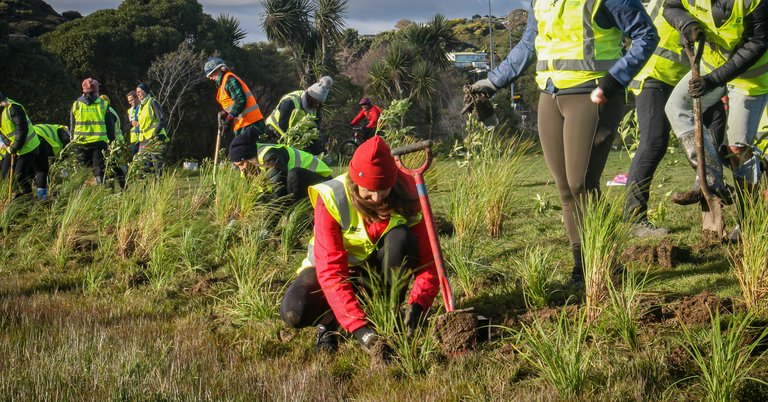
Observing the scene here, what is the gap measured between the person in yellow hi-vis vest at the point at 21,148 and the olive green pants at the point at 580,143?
6.51 m

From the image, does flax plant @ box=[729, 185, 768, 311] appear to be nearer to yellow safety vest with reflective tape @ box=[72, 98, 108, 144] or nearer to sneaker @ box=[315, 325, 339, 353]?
sneaker @ box=[315, 325, 339, 353]

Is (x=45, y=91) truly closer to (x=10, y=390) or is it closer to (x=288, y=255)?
(x=288, y=255)

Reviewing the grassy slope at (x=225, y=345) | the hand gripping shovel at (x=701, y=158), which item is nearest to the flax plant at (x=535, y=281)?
the grassy slope at (x=225, y=345)

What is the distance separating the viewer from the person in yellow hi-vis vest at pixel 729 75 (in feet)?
15.0

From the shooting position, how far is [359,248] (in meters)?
3.84

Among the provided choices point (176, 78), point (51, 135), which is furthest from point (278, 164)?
point (176, 78)

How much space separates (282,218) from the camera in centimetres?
614

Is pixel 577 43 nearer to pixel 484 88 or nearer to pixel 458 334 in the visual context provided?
pixel 484 88

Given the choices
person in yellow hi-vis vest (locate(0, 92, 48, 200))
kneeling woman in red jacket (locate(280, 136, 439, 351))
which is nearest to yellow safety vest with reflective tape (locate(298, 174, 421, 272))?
kneeling woman in red jacket (locate(280, 136, 439, 351))

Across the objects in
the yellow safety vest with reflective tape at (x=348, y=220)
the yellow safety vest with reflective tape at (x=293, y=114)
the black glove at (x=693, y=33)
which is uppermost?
the black glove at (x=693, y=33)

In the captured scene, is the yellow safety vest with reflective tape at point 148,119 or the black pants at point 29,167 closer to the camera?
the black pants at point 29,167

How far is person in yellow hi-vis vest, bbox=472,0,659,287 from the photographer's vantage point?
408 cm

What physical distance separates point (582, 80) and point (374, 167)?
4.84ft

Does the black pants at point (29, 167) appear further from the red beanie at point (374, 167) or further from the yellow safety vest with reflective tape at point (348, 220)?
the red beanie at point (374, 167)
